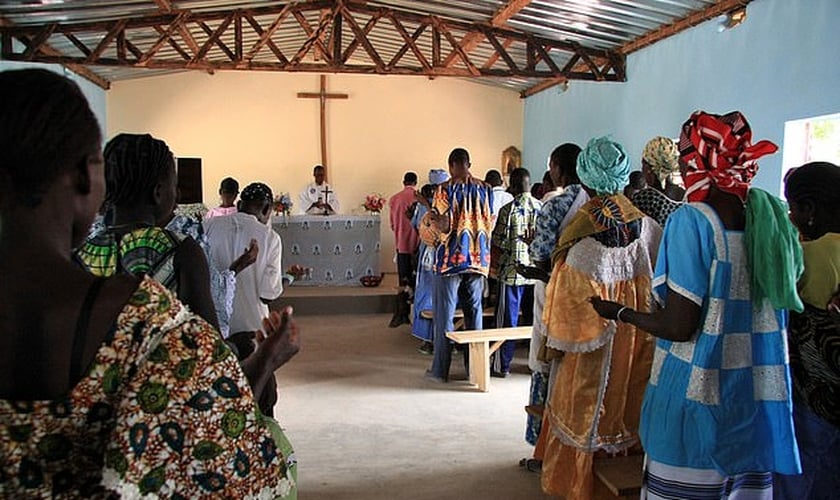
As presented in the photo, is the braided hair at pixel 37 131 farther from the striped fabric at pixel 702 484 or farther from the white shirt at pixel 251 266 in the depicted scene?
the white shirt at pixel 251 266

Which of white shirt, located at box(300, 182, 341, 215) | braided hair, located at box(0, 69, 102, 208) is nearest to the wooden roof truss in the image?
white shirt, located at box(300, 182, 341, 215)

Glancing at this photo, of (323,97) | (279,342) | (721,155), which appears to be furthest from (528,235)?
Answer: (323,97)

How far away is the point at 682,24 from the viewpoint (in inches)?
243

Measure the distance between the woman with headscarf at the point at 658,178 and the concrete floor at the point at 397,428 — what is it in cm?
143

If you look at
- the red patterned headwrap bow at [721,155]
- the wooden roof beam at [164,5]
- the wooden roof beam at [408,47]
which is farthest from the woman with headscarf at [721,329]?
the wooden roof beam at [164,5]

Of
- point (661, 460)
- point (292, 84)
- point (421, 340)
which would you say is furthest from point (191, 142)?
point (661, 460)

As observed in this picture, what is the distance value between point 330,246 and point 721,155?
7003 mm

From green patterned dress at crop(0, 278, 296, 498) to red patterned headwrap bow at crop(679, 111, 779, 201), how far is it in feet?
4.64

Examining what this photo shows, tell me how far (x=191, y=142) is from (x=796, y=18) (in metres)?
8.43

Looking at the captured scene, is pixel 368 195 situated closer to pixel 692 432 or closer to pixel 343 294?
pixel 343 294

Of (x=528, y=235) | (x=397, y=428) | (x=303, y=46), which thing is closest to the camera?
(x=397, y=428)

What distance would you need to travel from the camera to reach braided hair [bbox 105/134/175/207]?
5.50 feet

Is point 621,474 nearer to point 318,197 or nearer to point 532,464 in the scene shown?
point 532,464

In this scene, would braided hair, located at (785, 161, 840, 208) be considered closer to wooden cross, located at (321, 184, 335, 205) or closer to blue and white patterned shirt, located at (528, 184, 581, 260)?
blue and white patterned shirt, located at (528, 184, 581, 260)
